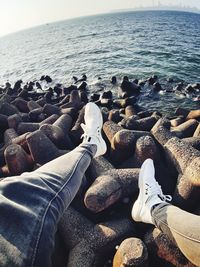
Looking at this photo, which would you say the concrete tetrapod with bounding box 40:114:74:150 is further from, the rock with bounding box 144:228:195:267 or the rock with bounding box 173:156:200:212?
the rock with bounding box 144:228:195:267

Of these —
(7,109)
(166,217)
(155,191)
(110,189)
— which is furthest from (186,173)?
(7,109)

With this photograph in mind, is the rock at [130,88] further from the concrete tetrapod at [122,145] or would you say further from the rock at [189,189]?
the rock at [189,189]

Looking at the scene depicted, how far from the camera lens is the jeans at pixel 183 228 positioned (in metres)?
2.71

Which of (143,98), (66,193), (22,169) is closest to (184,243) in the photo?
(66,193)

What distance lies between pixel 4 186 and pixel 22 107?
7477 mm

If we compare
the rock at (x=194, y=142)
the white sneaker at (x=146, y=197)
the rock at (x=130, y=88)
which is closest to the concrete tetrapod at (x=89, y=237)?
the white sneaker at (x=146, y=197)

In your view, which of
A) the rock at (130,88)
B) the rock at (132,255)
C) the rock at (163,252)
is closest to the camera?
the rock at (132,255)

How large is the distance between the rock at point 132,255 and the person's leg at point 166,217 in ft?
1.08

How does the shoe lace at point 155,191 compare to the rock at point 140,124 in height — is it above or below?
above

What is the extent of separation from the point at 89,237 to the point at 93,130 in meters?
2.17

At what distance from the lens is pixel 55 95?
13.5 meters

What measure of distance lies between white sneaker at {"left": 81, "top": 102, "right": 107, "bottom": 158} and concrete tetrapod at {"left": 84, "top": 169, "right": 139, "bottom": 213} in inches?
19.3

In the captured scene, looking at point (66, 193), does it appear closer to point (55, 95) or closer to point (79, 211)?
point (79, 211)

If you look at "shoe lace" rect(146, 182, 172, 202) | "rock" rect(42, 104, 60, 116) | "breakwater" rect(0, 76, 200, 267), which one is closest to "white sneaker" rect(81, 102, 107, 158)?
"breakwater" rect(0, 76, 200, 267)
